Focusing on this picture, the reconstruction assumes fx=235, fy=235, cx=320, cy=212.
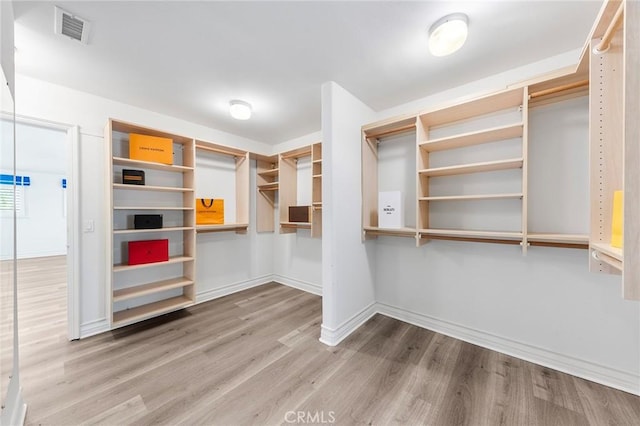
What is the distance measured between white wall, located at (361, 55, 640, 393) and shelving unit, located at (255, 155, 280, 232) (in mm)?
2717

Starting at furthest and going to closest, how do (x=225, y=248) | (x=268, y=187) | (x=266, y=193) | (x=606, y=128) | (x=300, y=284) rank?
(x=266, y=193)
(x=268, y=187)
(x=300, y=284)
(x=225, y=248)
(x=606, y=128)

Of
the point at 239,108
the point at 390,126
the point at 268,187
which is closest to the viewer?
the point at 390,126

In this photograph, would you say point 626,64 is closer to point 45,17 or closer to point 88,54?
point 45,17

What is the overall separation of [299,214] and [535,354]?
2809mm

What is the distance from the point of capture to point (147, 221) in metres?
2.62

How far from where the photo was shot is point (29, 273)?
471 centimetres

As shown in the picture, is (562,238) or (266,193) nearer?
(562,238)

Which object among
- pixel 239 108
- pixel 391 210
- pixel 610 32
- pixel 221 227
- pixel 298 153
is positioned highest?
pixel 239 108

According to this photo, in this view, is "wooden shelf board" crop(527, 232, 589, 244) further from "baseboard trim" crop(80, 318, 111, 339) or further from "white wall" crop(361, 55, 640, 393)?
"baseboard trim" crop(80, 318, 111, 339)

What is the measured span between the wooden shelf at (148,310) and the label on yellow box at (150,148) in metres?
1.68

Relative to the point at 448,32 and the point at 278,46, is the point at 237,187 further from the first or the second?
the point at 448,32

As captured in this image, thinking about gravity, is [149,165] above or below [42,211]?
above

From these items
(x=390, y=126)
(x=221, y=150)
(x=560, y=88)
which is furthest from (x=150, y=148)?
(x=560, y=88)

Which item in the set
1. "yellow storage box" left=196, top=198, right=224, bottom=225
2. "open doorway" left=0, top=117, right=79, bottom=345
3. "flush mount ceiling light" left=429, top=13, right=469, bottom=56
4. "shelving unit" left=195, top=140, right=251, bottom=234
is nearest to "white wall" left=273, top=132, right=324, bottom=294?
"shelving unit" left=195, top=140, right=251, bottom=234
